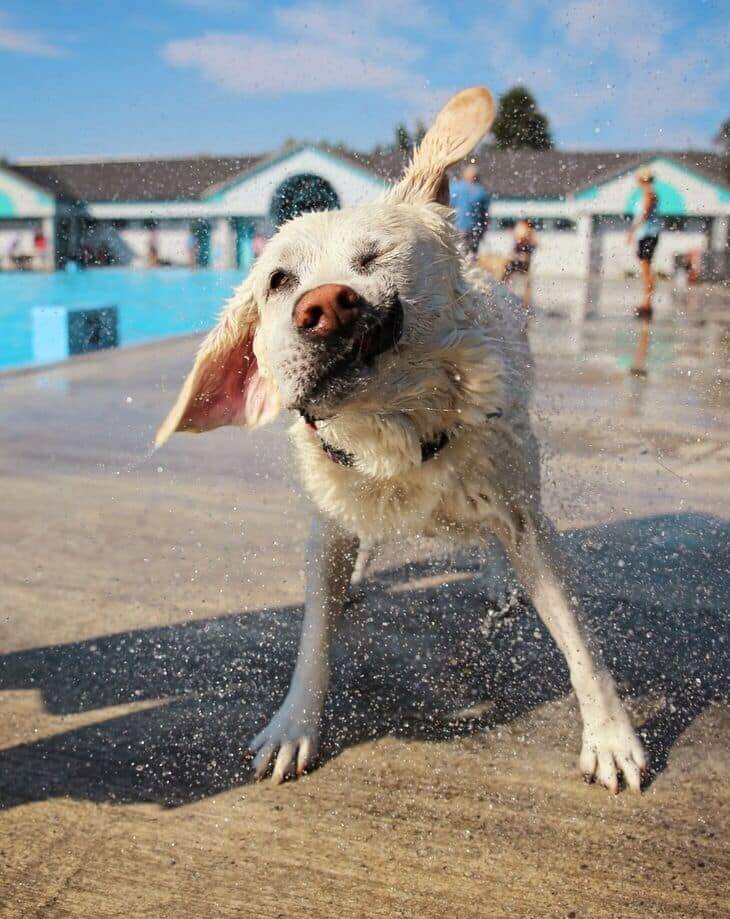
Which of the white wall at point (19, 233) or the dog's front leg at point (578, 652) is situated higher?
the white wall at point (19, 233)

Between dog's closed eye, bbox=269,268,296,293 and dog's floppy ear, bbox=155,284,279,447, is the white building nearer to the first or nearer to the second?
dog's floppy ear, bbox=155,284,279,447

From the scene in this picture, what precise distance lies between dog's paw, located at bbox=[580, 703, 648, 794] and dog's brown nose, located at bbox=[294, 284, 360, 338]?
4.59 feet

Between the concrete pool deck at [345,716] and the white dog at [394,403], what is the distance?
0.21 m

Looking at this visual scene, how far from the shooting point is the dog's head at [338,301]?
2.08 meters

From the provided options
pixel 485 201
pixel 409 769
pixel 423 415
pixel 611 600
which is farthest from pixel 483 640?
pixel 485 201

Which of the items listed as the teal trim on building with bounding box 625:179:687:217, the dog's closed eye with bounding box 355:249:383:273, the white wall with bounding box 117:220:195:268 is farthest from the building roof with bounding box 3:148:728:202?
the dog's closed eye with bounding box 355:249:383:273

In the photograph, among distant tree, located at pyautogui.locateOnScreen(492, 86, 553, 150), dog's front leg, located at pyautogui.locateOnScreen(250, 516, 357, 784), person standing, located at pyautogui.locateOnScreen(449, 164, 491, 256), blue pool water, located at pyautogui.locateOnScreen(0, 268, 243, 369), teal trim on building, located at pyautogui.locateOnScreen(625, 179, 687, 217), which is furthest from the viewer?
teal trim on building, located at pyautogui.locateOnScreen(625, 179, 687, 217)

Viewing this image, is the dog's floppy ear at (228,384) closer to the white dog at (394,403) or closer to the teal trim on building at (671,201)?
the white dog at (394,403)

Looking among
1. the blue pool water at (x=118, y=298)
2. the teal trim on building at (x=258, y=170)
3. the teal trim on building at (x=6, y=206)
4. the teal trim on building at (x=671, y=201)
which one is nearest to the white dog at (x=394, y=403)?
the blue pool water at (x=118, y=298)

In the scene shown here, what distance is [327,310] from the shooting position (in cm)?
198

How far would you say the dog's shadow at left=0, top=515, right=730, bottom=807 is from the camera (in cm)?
253

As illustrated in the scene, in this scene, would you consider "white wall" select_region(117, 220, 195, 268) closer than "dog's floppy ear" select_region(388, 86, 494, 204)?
No

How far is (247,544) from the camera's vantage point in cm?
426

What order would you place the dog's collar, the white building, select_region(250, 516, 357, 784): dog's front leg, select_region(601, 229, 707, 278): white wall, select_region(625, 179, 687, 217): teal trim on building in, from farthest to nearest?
select_region(601, 229, 707, 278): white wall → select_region(625, 179, 687, 217): teal trim on building → the white building → select_region(250, 516, 357, 784): dog's front leg → the dog's collar
